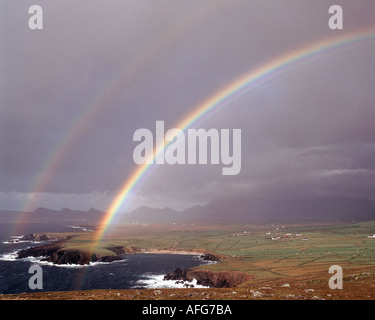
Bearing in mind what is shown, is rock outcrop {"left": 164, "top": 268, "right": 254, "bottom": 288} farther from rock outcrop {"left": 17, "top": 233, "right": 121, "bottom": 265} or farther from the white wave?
rock outcrop {"left": 17, "top": 233, "right": 121, "bottom": 265}

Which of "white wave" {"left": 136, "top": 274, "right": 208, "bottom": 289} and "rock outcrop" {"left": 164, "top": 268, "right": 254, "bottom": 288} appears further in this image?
"white wave" {"left": 136, "top": 274, "right": 208, "bottom": 289}

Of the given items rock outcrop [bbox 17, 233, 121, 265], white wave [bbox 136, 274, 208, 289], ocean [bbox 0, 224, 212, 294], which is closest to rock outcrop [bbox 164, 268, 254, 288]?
white wave [bbox 136, 274, 208, 289]

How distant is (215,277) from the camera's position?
10456 cm

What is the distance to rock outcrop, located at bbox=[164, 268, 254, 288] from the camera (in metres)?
96.7

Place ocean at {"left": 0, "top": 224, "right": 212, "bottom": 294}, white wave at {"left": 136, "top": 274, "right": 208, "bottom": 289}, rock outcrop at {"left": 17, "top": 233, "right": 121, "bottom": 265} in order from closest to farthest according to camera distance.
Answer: white wave at {"left": 136, "top": 274, "right": 208, "bottom": 289} → ocean at {"left": 0, "top": 224, "right": 212, "bottom": 294} → rock outcrop at {"left": 17, "top": 233, "right": 121, "bottom": 265}

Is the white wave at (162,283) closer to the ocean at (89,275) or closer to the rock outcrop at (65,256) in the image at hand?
the ocean at (89,275)

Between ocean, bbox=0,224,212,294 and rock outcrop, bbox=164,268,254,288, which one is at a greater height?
rock outcrop, bbox=164,268,254,288

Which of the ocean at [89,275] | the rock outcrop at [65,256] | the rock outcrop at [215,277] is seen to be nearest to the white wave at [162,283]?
the ocean at [89,275]

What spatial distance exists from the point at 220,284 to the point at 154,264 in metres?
64.6

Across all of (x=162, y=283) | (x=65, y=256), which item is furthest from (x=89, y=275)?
(x=65, y=256)

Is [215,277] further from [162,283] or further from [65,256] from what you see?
[65,256]

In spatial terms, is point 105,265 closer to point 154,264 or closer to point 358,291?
point 154,264

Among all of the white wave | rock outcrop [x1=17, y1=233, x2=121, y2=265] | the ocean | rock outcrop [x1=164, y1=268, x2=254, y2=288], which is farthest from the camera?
rock outcrop [x1=17, y1=233, x2=121, y2=265]
